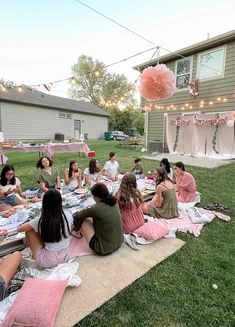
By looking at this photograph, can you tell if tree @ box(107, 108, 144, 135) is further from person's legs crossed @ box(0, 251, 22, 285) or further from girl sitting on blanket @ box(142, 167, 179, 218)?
person's legs crossed @ box(0, 251, 22, 285)

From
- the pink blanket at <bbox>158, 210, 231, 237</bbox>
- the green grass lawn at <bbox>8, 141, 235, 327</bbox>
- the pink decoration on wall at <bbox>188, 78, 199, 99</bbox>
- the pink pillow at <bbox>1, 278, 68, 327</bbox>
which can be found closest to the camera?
the pink pillow at <bbox>1, 278, 68, 327</bbox>

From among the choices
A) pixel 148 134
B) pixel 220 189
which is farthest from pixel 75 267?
pixel 148 134

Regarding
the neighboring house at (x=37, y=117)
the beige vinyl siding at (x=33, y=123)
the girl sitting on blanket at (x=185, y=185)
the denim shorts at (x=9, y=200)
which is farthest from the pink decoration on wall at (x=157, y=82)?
the beige vinyl siding at (x=33, y=123)

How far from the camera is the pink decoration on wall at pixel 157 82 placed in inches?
147

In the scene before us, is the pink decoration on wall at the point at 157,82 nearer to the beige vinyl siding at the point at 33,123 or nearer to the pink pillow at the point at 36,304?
the pink pillow at the point at 36,304

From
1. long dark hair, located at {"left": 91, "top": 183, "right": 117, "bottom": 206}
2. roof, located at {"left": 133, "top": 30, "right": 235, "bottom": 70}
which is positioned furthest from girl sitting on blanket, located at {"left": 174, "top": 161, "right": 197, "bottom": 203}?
roof, located at {"left": 133, "top": 30, "right": 235, "bottom": 70}

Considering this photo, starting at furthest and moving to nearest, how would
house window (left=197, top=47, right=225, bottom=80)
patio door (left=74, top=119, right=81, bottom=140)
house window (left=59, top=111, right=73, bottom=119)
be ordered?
patio door (left=74, top=119, right=81, bottom=140) < house window (left=59, top=111, right=73, bottom=119) < house window (left=197, top=47, right=225, bottom=80)

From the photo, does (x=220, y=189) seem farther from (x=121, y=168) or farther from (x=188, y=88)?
(x=188, y=88)

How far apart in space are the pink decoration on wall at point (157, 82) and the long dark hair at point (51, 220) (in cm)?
269

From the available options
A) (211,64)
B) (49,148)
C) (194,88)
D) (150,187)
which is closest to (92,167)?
(150,187)

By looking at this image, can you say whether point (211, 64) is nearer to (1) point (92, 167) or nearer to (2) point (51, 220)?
(1) point (92, 167)

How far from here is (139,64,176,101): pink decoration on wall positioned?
12.3 ft

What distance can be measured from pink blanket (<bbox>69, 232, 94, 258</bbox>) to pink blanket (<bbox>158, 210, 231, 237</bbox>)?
1.37m

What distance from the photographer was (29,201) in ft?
12.8
